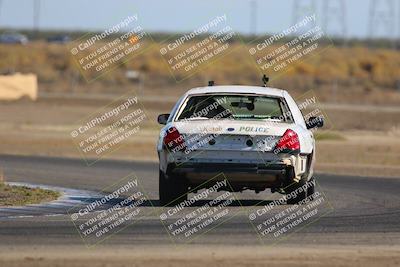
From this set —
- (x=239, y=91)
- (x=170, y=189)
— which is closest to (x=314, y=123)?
(x=239, y=91)

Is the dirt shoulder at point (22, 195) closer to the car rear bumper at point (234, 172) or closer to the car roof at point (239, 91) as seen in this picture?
the car rear bumper at point (234, 172)

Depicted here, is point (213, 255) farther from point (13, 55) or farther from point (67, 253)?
point (13, 55)

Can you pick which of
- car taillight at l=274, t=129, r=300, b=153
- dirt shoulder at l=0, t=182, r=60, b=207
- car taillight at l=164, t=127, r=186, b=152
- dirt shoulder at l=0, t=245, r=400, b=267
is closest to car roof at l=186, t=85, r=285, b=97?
car taillight at l=274, t=129, r=300, b=153

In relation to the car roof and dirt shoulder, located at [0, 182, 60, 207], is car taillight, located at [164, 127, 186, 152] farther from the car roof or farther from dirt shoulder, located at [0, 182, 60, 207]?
dirt shoulder, located at [0, 182, 60, 207]

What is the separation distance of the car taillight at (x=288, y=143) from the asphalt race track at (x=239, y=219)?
918 millimetres

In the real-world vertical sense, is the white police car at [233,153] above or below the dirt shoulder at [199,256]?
below

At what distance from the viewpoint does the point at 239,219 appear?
15.0 metres

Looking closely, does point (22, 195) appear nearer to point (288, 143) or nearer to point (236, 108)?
point (236, 108)

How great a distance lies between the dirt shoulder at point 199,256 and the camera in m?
11.3

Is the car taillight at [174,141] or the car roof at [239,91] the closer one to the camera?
the car taillight at [174,141]

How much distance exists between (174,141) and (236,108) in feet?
5.46

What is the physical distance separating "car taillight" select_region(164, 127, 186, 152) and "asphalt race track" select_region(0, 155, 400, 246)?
81cm

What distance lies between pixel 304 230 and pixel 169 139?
2541mm

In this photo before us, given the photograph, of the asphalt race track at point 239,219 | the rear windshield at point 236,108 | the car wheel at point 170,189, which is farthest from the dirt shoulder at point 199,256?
the rear windshield at point 236,108
